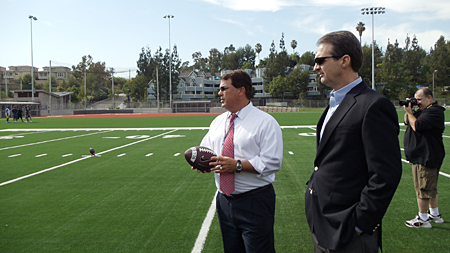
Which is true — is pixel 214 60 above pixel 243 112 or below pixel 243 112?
above

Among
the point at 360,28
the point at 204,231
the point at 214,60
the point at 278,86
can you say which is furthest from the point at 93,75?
the point at 204,231

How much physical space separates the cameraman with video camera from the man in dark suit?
2884 millimetres

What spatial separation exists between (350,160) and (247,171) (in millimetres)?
915

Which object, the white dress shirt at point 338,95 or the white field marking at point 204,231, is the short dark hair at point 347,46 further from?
the white field marking at point 204,231

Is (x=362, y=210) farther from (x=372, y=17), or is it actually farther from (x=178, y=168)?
(x=372, y=17)

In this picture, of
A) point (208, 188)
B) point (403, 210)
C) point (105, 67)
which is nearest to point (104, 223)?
point (208, 188)

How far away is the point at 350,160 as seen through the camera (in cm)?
204

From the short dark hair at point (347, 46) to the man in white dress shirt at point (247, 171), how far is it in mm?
881

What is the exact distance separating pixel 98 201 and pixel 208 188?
84.7 inches

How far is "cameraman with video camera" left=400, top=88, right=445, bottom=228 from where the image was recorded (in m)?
4.46

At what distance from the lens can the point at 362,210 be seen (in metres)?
1.92

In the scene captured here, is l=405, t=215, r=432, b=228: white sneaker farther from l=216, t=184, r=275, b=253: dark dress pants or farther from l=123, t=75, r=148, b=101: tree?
l=123, t=75, r=148, b=101: tree

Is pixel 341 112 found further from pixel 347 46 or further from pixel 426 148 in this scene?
pixel 426 148

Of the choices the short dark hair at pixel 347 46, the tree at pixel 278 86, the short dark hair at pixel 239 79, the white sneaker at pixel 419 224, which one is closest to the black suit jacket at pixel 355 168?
the short dark hair at pixel 347 46
